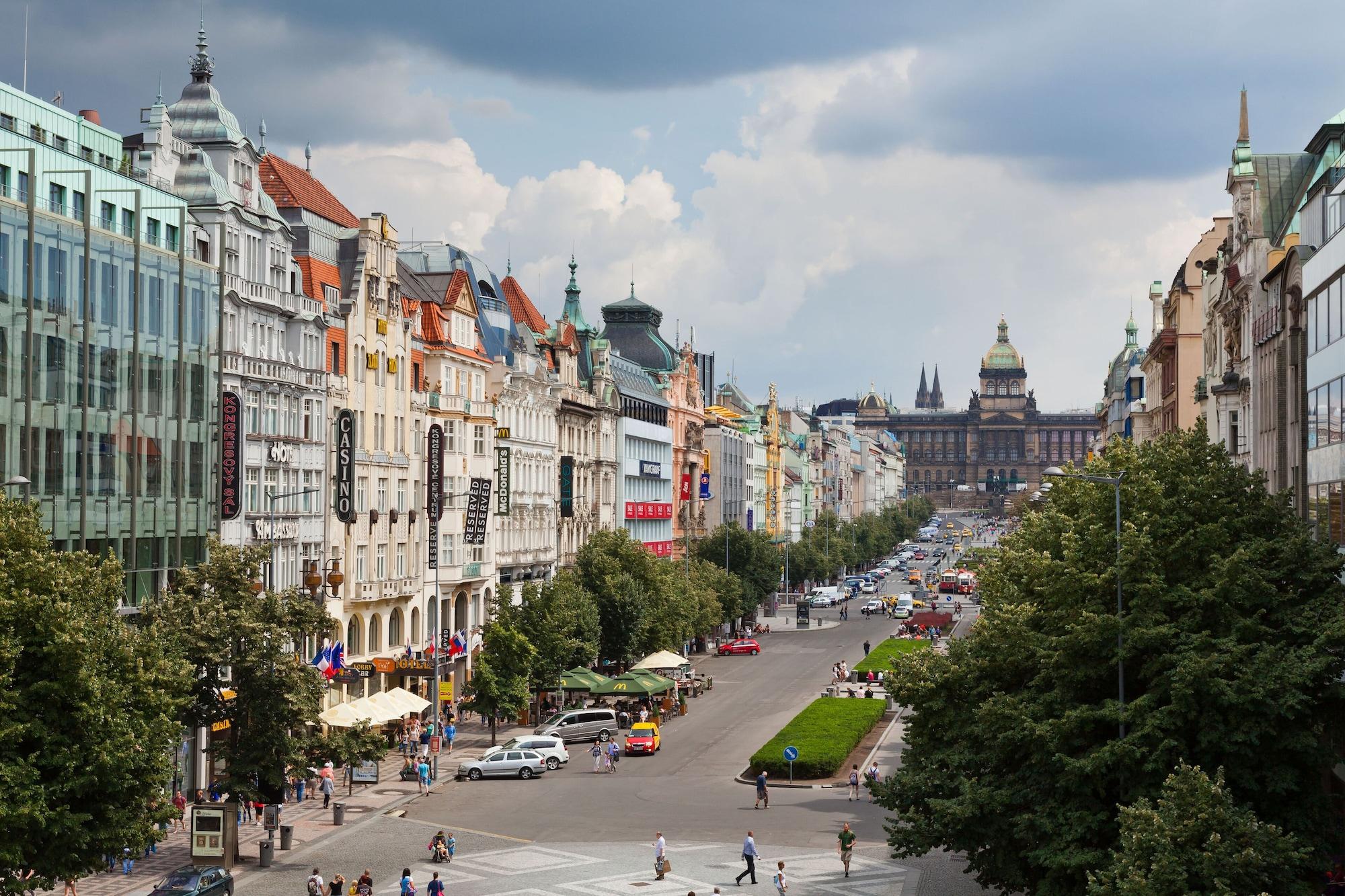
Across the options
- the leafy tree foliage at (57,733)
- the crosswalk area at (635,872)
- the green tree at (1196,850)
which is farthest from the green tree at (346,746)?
the green tree at (1196,850)

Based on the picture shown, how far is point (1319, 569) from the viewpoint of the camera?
1524 inches

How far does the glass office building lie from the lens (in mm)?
51625

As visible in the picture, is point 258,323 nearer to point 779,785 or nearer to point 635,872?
point 779,785

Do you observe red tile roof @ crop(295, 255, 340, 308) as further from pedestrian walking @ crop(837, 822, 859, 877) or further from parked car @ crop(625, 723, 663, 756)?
pedestrian walking @ crop(837, 822, 859, 877)

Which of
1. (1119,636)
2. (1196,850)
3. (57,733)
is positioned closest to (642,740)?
(1119,636)

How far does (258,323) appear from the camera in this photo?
232 ft

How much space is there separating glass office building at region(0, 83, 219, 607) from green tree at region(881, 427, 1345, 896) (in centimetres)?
2685

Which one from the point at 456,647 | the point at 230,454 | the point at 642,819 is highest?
the point at 230,454

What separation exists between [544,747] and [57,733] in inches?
1467

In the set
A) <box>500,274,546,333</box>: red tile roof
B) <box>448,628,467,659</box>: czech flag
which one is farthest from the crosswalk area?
<box>500,274,546,333</box>: red tile roof

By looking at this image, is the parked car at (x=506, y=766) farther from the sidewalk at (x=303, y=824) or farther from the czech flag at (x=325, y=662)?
the czech flag at (x=325, y=662)

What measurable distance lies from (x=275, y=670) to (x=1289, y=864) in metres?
27.6

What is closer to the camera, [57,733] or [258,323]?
[57,733]

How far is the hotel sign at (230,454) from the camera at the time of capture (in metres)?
64.6
